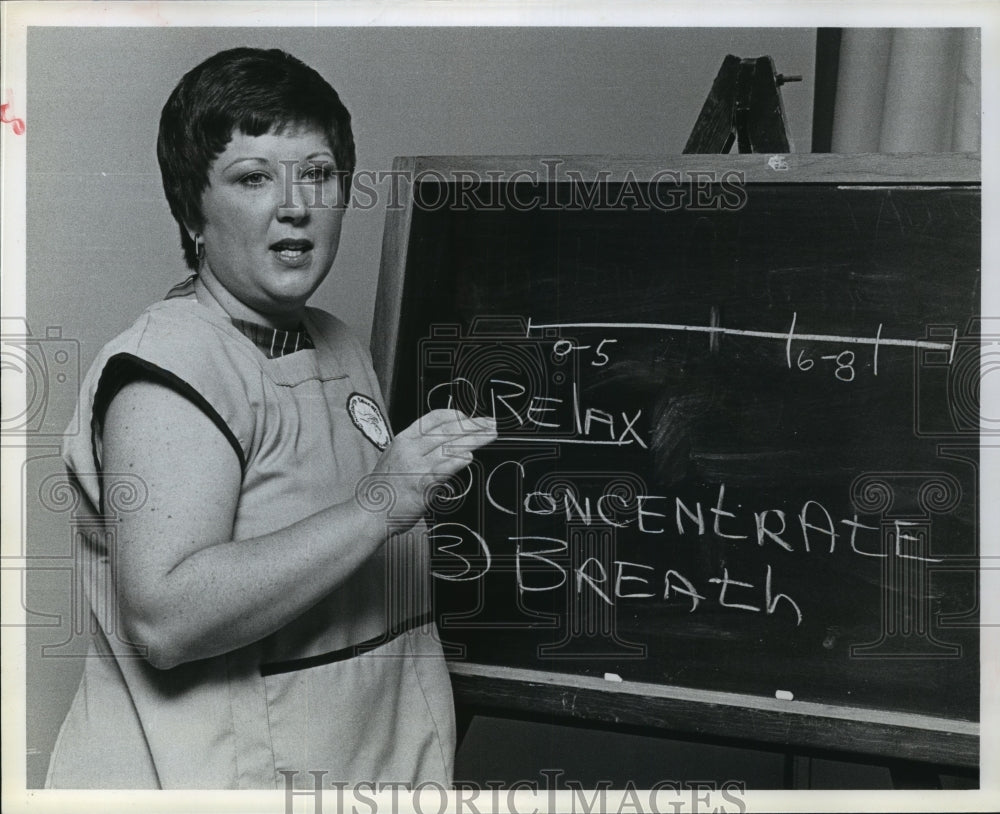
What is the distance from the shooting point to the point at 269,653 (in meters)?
1.37

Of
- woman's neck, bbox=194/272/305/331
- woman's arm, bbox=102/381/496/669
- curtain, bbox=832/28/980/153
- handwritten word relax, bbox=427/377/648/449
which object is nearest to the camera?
woman's arm, bbox=102/381/496/669

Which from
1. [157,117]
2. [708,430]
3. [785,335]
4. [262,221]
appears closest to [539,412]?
[708,430]

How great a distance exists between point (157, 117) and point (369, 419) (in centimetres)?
52

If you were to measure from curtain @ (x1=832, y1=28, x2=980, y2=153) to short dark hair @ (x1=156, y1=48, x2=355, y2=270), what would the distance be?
77cm

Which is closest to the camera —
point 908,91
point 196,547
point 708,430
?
point 196,547

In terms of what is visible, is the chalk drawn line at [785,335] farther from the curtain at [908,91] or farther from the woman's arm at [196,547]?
the woman's arm at [196,547]

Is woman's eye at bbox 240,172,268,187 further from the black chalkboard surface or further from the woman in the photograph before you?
the black chalkboard surface

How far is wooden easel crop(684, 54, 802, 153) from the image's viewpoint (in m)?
1.52

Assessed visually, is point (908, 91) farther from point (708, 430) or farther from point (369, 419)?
point (369, 419)

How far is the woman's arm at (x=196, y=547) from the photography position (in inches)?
49.3

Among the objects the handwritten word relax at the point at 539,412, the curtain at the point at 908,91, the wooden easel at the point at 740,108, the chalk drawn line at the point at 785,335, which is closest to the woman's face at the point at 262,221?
the handwritten word relax at the point at 539,412

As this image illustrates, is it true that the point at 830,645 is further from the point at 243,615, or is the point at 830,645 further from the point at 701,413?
the point at 243,615

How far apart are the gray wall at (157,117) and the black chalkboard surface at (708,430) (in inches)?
3.1

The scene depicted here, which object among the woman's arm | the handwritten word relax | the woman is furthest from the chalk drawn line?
the woman's arm
